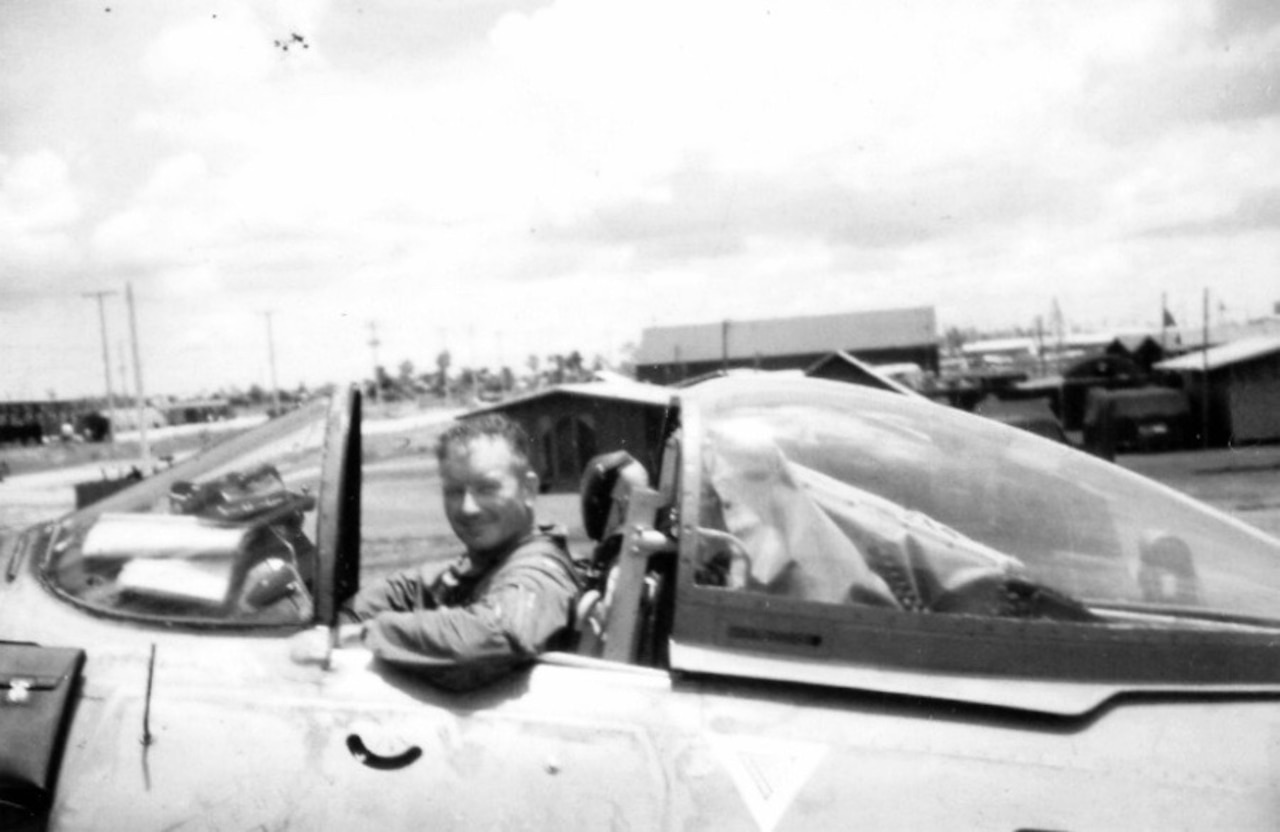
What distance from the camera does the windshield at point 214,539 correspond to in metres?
2.11

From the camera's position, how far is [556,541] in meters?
2.45

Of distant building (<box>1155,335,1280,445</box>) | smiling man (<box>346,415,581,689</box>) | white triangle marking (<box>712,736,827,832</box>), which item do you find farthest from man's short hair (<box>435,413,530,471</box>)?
distant building (<box>1155,335,1280,445</box>)

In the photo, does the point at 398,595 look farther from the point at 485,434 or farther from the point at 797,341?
the point at 797,341

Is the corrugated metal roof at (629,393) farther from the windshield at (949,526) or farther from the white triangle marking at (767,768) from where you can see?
the white triangle marking at (767,768)

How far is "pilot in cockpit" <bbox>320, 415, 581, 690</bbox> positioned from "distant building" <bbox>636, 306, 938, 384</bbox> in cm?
4028

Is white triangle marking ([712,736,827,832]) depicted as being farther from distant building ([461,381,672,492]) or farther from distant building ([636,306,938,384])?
distant building ([636,306,938,384])

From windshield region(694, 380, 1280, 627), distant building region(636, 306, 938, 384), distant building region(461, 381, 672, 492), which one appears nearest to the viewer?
windshield region(694, 380, 1280, 627)

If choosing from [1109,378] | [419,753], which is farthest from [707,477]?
[1109,378]

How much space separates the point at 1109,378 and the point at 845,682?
3082cm

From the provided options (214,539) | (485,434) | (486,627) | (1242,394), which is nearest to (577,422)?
(485,434)

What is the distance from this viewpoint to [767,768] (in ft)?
5.68

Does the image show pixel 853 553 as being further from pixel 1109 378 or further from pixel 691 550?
pixel 1109 378

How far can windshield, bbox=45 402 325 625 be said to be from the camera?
6.91 feet

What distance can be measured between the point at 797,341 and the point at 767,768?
45.7 m
